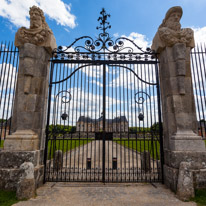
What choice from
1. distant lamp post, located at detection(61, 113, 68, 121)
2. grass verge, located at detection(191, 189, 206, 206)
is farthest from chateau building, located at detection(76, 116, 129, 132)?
grass verge, located at detection(191, 189, 206, 206)

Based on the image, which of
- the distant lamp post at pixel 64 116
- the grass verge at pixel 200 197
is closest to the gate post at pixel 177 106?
the grass verge at pixel 200 197

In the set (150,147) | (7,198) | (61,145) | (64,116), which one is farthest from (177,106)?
(61,145)

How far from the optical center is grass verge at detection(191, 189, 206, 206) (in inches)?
128

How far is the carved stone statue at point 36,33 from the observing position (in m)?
→ 4.93

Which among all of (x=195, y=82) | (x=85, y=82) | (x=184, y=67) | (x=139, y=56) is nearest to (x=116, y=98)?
(x=85, y=82)

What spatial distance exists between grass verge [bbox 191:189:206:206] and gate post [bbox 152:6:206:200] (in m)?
0.15

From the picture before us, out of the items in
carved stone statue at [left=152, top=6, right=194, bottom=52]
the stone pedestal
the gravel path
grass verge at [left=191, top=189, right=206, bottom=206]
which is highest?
carved stone statue at [left=152, top=6, right=194, bottom=52]

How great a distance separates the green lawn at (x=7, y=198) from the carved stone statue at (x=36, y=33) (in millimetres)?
4425

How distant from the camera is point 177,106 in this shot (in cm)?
461

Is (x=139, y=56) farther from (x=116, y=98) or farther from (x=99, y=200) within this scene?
(x=99, y=200)

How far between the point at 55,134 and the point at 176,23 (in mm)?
5563

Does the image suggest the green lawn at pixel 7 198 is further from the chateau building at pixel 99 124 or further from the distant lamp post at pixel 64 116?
the distant lamp post at pixel 64 116

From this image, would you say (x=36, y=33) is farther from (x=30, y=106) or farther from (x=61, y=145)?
(x=61, y=145)

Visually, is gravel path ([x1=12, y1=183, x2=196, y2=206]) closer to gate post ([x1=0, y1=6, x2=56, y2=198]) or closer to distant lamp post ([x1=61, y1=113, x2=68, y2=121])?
gate post ([x1=0, y1=6, x2=56, y2=198])
